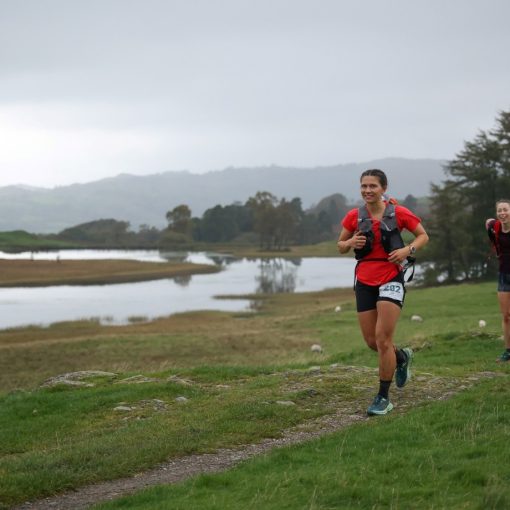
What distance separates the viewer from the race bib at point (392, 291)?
8.54m

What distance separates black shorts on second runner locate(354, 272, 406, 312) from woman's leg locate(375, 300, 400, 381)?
0.08 metres

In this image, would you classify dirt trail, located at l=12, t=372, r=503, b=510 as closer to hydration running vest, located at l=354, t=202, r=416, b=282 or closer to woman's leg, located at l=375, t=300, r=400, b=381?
woman's leg, located at l=375, t=300, r=400, b=381

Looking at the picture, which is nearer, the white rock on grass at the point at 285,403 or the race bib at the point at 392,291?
the race bib at the point at 392,291

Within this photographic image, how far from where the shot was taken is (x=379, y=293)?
8.62 meters

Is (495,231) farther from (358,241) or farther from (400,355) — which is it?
(358,241)

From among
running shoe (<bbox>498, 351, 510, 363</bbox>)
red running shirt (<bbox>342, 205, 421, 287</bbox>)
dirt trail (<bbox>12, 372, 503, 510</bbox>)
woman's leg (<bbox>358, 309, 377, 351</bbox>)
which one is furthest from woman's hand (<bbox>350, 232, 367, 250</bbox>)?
running shoe (<bbox>498, 351, 510, 363</bbox>)

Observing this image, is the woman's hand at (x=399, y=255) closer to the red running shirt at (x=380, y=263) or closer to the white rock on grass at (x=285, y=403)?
the red running shirt at (x=380, y=263)

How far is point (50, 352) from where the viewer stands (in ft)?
93.9

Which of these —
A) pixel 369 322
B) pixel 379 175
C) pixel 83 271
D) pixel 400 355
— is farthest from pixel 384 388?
pixel 83 271

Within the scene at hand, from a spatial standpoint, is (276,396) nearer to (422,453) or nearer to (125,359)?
(422,453)

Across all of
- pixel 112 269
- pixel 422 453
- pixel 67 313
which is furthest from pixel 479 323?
pixel 112 269

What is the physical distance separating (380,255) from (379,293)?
477 millimetres

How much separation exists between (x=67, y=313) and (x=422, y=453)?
43394mm

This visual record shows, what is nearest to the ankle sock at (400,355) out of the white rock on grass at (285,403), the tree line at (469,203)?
the white rock on grass at (285,403)
